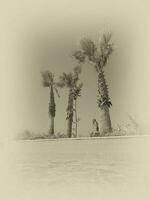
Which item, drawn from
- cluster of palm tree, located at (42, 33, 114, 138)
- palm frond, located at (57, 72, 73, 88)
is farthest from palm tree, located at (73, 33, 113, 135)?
palm frond, located at (57, 72, 73, 88)

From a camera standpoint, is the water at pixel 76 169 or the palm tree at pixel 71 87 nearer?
the water at pixel 76 169

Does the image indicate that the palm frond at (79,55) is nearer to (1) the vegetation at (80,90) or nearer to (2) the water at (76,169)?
(1) the vegetation at (80,90)

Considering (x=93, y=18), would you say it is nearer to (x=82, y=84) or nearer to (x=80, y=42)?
(x=80, y=42)

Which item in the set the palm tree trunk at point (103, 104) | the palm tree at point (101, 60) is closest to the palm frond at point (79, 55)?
the palm tree at point (101, 60)

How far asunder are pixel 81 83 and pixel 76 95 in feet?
0.24

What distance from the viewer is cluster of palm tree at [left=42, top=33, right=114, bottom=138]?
9.93 ft

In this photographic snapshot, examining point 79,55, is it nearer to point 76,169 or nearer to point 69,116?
point 69,116

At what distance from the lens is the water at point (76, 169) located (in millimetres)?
2926

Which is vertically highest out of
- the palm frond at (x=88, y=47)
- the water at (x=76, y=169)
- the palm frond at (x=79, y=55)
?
the palm frond at (x=88, y=47)

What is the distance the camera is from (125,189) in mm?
2932

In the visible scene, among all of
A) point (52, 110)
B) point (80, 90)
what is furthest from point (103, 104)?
point (52, 110)

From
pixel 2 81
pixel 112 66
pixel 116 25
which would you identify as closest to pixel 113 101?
pixel 112 66

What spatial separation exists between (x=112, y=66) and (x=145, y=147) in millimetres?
478

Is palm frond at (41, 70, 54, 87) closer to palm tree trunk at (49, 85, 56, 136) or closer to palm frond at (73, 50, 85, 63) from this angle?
palm tree trunk at (49, 85, 56, 136)
